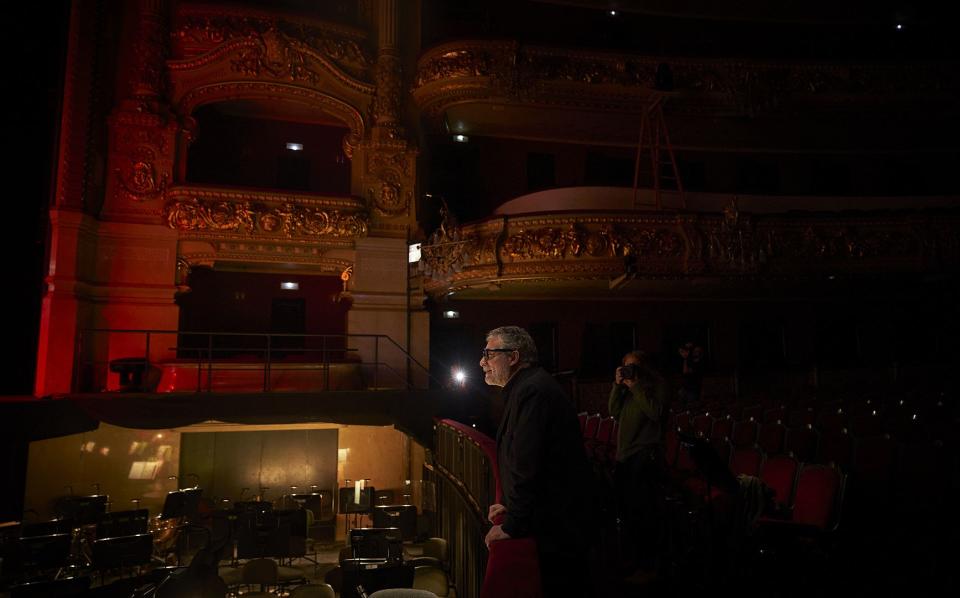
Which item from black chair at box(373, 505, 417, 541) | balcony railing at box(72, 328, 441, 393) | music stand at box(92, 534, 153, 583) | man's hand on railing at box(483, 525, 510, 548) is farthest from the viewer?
balcony railing at box(72, 328, 441, 393)

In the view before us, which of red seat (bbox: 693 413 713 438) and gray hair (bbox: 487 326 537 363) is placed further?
red seat (bbox: 693 413 713 438)

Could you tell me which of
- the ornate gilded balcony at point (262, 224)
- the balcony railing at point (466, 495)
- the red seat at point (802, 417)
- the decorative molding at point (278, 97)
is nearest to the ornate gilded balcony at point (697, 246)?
the ornate gilded balcony at point (262, 224)

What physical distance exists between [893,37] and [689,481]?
15.9 meters

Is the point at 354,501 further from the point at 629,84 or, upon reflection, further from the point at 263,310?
the point at 629,84

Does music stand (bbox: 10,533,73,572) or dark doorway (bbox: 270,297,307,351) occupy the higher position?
dark doorway (bbox: 270,297,307,351)

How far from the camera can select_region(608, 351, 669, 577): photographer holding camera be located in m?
4.82

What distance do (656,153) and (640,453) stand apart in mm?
9572

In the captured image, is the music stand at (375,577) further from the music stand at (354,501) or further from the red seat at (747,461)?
the music stand at (354,501)

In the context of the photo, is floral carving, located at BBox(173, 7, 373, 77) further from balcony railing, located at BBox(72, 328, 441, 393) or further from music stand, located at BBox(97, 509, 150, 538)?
music stand, located at BBox(97, 509, 150, 538)

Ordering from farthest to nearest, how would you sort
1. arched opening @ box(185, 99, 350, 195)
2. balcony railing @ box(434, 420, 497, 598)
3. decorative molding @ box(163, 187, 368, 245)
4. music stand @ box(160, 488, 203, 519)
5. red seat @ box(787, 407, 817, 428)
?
arched opening @ box(185, 99, 350, 195) → decorative molding @ box(163, 187, 368, 245) → music stand @ box(160, 488, 203, 519) → red seat @ box(787, 407, 817, 428) → balcony railing @ box(434, 420, 497, 598)

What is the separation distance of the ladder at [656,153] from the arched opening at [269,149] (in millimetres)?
7085

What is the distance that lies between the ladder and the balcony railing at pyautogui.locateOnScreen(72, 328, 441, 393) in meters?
6.30

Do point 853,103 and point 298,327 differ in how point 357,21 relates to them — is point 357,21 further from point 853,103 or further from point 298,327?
point 853,103

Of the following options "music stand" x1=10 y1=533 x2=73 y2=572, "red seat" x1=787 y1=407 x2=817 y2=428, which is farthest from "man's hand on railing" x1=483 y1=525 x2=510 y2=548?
"red seat" x1=787 y1=407 x2=817 y2=428
